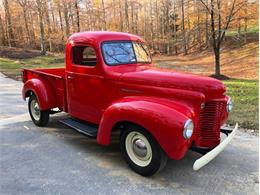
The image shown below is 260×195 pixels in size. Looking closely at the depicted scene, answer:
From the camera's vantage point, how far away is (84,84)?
15.5 ft

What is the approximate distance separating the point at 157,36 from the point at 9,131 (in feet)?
130

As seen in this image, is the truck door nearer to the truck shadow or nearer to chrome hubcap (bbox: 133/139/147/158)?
the truck shadow

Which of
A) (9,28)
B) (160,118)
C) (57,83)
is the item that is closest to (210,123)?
(160,118)

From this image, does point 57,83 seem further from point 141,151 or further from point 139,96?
point 141,151

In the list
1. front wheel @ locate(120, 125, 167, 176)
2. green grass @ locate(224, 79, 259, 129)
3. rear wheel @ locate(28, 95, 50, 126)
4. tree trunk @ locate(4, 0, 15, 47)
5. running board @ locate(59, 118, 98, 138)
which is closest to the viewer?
front wheel @ locate(120, 125, 167, 176)

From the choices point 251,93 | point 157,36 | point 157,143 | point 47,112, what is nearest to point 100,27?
point 157,36

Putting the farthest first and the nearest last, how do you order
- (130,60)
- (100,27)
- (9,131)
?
(100,27) < (9,131) < (130,60)

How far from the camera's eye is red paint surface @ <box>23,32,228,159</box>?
3408mm

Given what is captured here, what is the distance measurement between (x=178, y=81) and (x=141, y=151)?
1046 millimetres

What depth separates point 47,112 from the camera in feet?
19.1

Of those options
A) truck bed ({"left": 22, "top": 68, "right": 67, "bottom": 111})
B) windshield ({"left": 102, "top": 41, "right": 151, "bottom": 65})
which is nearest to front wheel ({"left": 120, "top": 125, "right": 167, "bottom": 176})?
windshield ({"left": 102, "top": 41, "right": 151, "bottom": 65})

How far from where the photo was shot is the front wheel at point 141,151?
3580 mm

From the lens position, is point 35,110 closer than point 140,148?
No

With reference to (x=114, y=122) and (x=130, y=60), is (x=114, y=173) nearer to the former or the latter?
(x=114, y=122)
